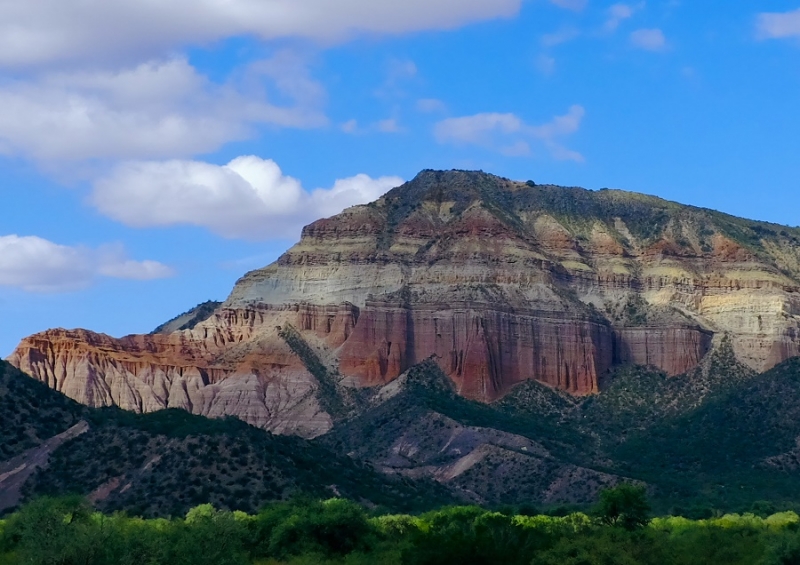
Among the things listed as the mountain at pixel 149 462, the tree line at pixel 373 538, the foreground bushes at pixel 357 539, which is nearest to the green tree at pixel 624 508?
the tree line at pixel 373 538

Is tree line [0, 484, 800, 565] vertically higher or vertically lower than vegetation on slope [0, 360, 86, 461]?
lower

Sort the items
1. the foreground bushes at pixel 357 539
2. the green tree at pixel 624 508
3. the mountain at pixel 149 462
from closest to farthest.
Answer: the foreground bushes at pixel 357 539
the green tree at pixel 624 508
the mountain at pixel 149 462

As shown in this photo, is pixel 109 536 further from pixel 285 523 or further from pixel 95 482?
pixel 95 482

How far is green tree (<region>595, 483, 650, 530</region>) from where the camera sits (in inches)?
4560

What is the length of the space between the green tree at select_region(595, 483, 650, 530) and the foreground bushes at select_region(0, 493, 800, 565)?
0.21m

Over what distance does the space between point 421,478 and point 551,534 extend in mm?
63756

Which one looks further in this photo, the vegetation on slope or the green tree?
the vegetation on slope

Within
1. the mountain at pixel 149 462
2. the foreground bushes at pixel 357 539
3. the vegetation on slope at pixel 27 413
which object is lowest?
the foreground bushes at pixel 357 539

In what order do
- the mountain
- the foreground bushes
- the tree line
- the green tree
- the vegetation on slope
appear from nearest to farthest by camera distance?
the foreground bushes, the tree line, the green tree, the mountain, the vegetation on slope

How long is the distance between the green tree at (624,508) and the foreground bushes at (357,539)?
21 cm

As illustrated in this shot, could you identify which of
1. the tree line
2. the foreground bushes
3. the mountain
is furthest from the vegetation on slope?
the foreground bushes

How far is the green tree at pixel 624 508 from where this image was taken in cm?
11581

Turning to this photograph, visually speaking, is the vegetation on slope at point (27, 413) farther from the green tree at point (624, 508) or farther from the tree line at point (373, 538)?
the green tree at point (624, 508)

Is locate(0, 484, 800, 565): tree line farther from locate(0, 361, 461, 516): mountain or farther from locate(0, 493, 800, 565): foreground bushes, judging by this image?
locate(0, 361, 461, 516): mountain
